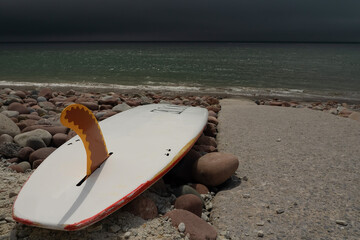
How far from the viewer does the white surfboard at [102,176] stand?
1.58 m

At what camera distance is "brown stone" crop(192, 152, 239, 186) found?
7.76 feet

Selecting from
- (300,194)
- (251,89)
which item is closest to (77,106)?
(300,194)

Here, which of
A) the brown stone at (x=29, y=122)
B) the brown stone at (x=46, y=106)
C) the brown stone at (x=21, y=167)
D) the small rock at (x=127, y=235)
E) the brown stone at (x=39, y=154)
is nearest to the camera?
the small rock at (x=127, y=235)

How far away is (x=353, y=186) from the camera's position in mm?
2354

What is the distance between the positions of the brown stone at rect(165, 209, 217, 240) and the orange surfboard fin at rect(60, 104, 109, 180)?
2.10 ft

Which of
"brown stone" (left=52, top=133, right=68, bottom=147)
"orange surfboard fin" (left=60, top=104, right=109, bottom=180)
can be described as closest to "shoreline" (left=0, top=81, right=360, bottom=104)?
"brown stone" (left=52, top=133, right=68, bottom=147)

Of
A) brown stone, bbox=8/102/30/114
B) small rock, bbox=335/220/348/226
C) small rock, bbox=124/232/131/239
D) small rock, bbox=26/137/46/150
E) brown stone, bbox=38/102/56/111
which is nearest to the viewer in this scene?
small rock, bbox=124/232/131/239

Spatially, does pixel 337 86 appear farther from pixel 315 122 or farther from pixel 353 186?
pixel 353 186

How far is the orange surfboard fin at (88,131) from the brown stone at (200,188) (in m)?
0.80

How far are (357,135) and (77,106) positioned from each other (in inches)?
145

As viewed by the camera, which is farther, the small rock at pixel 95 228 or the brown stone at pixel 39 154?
the brown stone at pixel 39 154

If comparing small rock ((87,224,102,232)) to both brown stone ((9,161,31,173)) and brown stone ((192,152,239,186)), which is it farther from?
brown stone ((9,161,31,173))

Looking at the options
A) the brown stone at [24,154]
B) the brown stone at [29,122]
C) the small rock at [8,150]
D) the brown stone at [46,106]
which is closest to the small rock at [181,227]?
the brown stone at [24,154]

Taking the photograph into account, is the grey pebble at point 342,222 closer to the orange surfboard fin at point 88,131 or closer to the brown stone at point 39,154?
the orange surfboard fin at point 88,131
